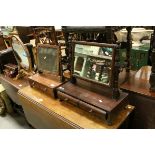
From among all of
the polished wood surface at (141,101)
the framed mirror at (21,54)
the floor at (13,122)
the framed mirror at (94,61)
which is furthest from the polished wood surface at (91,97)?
the floor at (13,122)

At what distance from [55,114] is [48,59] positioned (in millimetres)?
580

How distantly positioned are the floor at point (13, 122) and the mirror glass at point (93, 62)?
140 cm

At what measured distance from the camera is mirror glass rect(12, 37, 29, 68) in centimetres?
200

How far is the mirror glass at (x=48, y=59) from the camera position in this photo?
171cm

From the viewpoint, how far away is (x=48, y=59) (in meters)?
1.77

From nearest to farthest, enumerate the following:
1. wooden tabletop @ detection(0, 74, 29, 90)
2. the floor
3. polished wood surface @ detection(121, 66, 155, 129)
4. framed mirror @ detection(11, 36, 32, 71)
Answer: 1. polished wood surface @ detection(121, 66, 155, 129)
2. framed mirror @ detection(11, 36, 32, 71)
3. wooden tabletop @ detection(0, 74, 29, 90)
4. the floor

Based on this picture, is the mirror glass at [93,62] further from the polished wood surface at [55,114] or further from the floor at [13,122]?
the floor at [13,122]

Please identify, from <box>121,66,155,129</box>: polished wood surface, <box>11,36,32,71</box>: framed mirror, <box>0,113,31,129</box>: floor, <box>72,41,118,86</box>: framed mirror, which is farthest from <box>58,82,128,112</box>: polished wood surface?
<box>0,113,31,129</box>: floor

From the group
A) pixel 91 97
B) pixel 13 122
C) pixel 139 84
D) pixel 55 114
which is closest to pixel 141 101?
pixel 139 84

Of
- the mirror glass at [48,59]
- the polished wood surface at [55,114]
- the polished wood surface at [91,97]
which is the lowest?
the polished wood surface at [55,114]

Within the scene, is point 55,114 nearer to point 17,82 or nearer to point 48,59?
point 48,59

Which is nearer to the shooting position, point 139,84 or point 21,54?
point 139,84

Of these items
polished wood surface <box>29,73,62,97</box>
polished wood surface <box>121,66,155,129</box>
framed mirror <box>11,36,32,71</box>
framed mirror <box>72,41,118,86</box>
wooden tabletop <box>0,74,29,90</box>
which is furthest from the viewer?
wooden tabletop <box>0,74,29,90</box>

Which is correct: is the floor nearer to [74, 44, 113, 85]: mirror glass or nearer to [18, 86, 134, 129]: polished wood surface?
[18, 86, 134, 129]: polished wood surface
